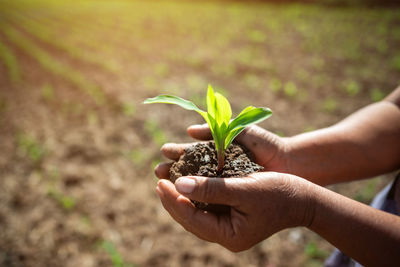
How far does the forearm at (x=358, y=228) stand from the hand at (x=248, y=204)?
0.19ft

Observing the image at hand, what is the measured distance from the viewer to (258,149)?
1.55 m

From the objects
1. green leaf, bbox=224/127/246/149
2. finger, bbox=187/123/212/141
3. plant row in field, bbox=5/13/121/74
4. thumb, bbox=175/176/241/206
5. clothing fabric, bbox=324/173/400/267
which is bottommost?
clothing fabric, bbox=324/173/400/267

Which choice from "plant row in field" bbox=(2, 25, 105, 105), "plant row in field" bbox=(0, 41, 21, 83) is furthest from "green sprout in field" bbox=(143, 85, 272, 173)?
"plant row in field" bbox=(0, 41, 21, 83)

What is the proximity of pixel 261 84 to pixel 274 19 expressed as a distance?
6114mm

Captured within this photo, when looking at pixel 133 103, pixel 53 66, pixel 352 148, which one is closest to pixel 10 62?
pixel 53 66

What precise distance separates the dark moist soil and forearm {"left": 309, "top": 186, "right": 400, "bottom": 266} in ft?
1.14

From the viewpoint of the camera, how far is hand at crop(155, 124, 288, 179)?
1.54 metres

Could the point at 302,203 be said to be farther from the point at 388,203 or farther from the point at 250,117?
the point at 388,203

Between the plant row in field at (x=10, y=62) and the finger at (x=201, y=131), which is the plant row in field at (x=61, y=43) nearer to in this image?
the plant row in field at (x=10, y=62)

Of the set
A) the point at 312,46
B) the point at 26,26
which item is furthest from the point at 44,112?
the point at 312,46

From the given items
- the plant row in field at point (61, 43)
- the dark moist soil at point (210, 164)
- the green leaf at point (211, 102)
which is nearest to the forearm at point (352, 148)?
the dark moist soil at point (210, 164)

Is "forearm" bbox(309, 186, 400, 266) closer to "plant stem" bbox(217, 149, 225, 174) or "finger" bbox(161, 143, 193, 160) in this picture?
"plant stem" bbox(217, 149, 225, 174)

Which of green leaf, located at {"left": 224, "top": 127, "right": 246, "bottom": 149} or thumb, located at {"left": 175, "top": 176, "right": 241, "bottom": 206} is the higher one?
green leaf, located at {"left": 224, "top": 127, "right": 246, "bottom": 149}

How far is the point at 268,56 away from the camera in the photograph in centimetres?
650
